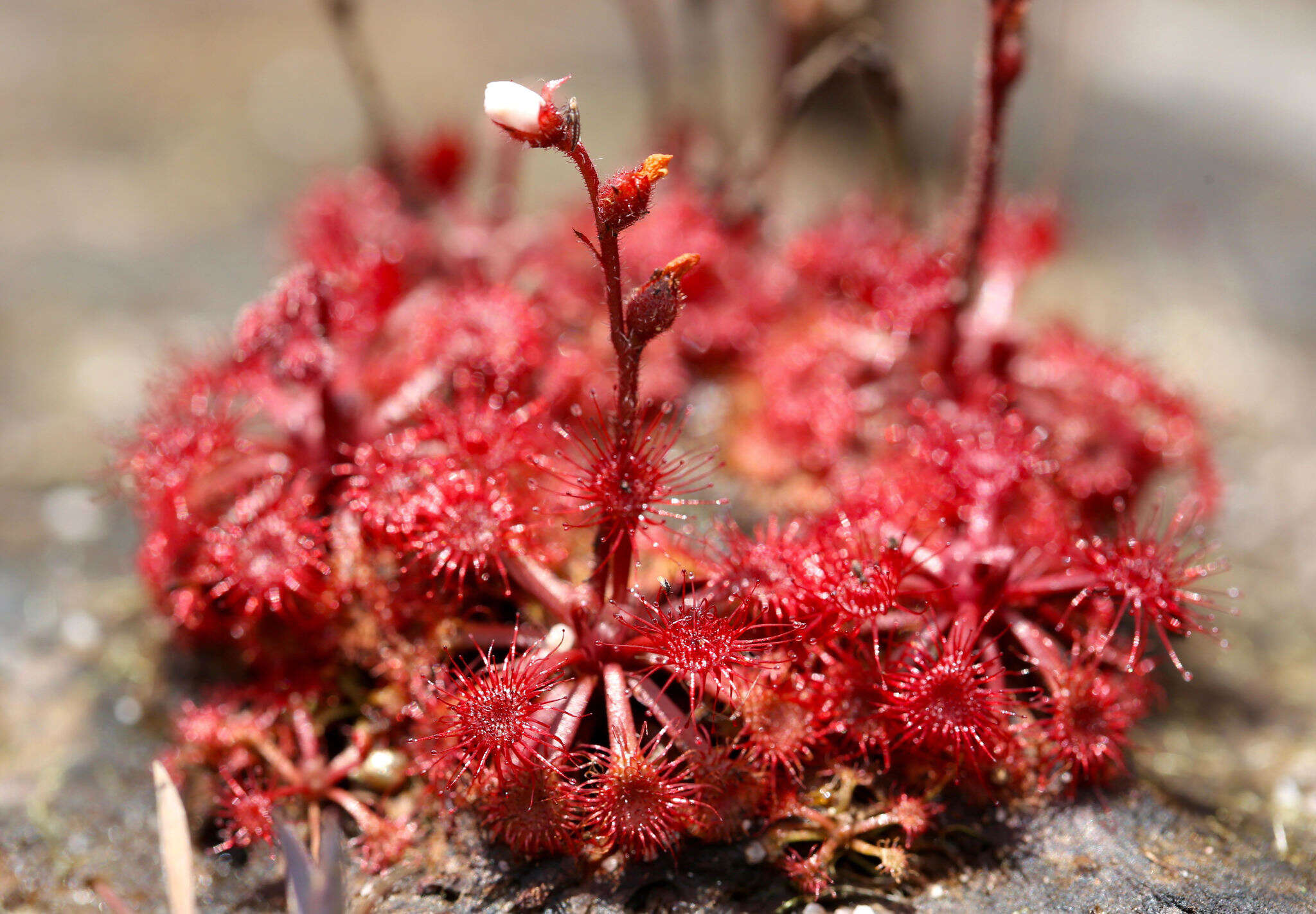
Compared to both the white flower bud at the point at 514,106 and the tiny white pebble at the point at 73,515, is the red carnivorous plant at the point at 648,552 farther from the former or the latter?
the tiny white pebble at the point at 73,515

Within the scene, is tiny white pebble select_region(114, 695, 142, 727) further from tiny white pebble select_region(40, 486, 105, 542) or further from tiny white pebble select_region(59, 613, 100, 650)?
tiny white pebble select_region(40, 486, 105, 542)

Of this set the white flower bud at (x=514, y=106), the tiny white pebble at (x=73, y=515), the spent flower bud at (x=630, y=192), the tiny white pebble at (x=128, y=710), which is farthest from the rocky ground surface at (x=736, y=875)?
the white flower bud at (x=514, y=106)

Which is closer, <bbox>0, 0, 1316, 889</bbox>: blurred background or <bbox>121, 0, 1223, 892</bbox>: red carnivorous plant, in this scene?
<bbox>121, 0, 1223, 892</bbox>: red carnivorous plant

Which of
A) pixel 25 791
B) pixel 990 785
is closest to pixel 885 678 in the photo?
pixel 990 785

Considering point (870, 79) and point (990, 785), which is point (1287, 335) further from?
point (990, 785)

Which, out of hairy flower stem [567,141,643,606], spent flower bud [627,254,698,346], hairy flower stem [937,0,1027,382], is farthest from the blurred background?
spent flower bud [627,254,698,346]

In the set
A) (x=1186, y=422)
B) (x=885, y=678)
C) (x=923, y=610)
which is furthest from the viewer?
(x=1186, y=422)

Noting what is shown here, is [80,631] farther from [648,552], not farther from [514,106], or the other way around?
[514,106]
